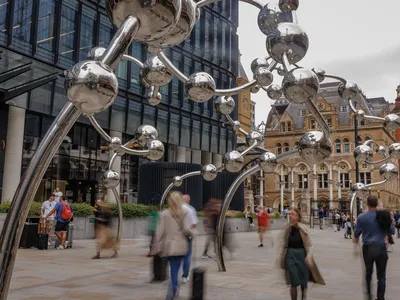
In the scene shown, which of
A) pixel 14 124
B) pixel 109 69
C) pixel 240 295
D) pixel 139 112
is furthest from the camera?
pixel 139 112

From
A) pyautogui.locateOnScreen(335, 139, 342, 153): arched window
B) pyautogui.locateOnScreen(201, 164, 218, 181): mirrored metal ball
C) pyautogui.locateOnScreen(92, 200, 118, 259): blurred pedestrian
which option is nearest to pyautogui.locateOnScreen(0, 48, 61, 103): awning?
pyautogui.locateOnScreen(92, 200, 118, 259): blurred pedestrian

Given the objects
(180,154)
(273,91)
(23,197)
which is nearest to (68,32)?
(180,154)

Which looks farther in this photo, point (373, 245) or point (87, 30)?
point (87, 30)

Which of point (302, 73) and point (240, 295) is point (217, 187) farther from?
point (302, 73)

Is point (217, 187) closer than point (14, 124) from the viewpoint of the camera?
No

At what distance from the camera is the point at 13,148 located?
23.2 metres

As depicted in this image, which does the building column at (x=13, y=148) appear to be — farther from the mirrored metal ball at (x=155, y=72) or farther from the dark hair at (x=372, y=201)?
the dark hair at (x=372, y=201)

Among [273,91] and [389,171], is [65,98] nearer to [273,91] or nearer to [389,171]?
[389,171]

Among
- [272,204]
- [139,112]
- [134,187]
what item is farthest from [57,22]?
[272,204]

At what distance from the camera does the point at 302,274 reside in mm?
6359

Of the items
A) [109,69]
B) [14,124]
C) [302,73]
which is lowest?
[109,69]

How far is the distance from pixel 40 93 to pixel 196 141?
1448cm

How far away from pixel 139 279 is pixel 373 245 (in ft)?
15.2

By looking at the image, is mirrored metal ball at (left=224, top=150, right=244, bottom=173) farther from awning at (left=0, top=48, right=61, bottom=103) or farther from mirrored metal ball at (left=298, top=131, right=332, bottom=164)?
awning at (left=0, top=48, right=61, bottom=103)
